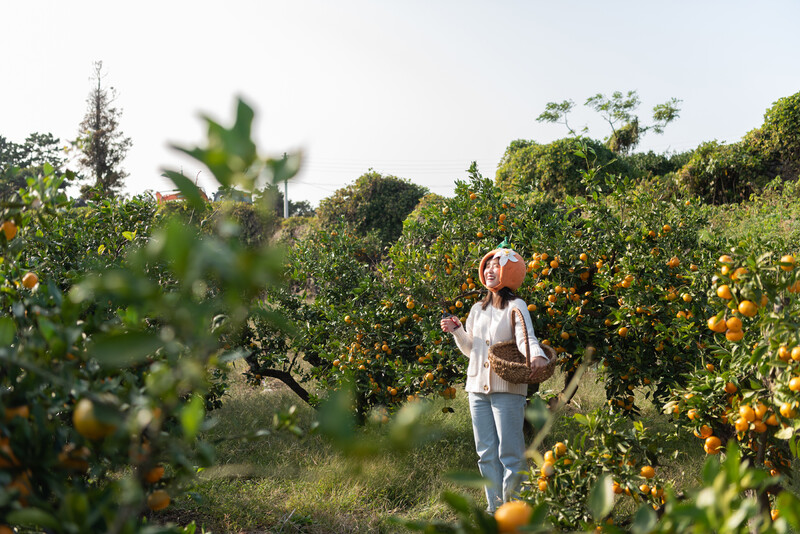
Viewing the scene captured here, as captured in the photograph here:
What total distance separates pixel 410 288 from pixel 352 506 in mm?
1411

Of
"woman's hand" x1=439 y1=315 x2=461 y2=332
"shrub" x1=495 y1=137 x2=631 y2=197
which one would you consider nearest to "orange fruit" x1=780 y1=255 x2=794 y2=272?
"woman's hand" x1=439 y1=315 x2=461 y2=332

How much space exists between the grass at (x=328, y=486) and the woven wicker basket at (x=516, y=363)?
1.29 feet

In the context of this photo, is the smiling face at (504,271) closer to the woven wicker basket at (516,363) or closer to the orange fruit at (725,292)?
the woven wicker basket at (516,363)

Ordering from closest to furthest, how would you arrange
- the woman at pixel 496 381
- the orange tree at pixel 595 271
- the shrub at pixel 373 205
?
the woman at pixel 496 381 < the orange tree at pixel 595 271 < the shrub at pixel 373 205

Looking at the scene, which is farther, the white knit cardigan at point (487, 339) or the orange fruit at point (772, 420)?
the white knit cardigan at point (487, 339)

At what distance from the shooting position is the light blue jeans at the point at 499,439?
2.86m

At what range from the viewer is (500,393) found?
293 centimetres

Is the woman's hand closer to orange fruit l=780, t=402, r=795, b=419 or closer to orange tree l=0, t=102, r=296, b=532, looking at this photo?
orange fruit l=780, t=402, r=795, b=419

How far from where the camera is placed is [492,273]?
309cm

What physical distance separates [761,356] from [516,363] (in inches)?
51.5

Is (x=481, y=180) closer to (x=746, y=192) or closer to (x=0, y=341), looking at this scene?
(x=0, y=341)

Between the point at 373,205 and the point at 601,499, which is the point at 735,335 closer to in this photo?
the point at 601,499

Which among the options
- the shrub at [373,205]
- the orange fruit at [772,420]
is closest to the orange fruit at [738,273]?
the orange fruit at [772,420]

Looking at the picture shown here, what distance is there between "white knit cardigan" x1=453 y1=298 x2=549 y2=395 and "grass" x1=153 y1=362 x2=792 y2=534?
36 cm
